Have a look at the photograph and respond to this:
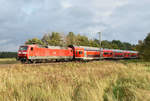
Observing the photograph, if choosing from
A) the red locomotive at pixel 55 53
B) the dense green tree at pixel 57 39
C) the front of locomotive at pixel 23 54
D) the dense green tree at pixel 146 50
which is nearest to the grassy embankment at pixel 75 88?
the front of locomotive at pixel 23 54

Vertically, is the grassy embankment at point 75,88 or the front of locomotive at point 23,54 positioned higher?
the front of locomotive at point 23,54

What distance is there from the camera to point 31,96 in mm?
4324

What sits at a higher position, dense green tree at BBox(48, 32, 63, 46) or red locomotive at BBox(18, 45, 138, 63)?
dense green tree at BBox(48, 32, 63, 46)

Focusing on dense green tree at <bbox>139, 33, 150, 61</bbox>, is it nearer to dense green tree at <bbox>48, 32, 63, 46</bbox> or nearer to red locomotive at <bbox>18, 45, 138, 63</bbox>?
red locomotive at <bbox>18, 45, 138, 63</bbox>

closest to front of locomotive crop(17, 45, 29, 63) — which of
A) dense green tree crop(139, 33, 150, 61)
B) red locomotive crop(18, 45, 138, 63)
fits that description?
red locomotive crop(18, 45, 138, 63)

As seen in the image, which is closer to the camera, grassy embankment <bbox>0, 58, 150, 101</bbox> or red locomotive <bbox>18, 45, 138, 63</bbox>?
grassy embankment <bbox>0, 58, 150, 101</bbox>

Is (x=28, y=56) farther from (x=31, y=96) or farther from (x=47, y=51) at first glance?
(x=31, y=96)

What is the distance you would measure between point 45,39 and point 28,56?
140 feet

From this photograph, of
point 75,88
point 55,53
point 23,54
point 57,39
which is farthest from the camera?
point 57,39

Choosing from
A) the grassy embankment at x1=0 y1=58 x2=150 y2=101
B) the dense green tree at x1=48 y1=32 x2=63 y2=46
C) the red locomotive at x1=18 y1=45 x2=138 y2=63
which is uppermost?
the dense green tree at x1=48 y1=32 x2=63 y2=46

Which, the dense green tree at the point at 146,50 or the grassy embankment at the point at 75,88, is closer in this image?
the grassy embankment at the point at 75,88

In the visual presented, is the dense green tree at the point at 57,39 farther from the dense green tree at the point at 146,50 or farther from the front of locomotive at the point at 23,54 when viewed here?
the dense green tree at the point at 146,50

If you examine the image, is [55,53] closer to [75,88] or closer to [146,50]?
[146,50]

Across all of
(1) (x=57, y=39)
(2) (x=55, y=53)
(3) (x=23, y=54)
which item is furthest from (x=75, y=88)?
(1) (x=57, y=39)
